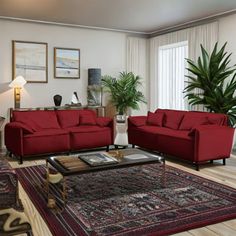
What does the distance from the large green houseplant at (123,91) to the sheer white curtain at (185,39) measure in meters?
0.63

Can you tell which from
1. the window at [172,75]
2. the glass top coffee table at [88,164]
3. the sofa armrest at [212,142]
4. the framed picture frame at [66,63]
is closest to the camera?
the glass top coffee table at [88,164]

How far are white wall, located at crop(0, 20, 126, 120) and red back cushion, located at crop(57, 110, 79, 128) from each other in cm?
89

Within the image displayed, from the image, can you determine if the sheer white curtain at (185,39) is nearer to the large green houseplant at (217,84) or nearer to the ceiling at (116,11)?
the ceiling at (116,11)

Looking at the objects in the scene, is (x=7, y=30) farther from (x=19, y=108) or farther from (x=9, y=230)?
(x=9, y=230)

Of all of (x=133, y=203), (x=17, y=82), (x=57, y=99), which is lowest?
(x=133, y=203)

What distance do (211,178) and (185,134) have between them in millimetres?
998

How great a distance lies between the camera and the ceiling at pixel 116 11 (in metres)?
5.16

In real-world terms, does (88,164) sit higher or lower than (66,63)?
lower

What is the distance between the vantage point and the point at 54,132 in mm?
5285

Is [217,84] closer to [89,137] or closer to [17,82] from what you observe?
[89,137]

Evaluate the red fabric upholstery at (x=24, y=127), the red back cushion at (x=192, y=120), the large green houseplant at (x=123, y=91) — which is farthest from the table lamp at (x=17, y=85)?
the red back cushion at (x=192, y=120)

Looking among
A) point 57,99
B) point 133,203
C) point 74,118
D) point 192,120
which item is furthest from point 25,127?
point 192,120

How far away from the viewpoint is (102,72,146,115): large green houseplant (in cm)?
710

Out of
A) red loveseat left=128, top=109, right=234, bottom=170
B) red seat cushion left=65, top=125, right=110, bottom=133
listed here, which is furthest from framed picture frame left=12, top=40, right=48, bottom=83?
red loveseat left=128, top=109, right=234, bottom=170
